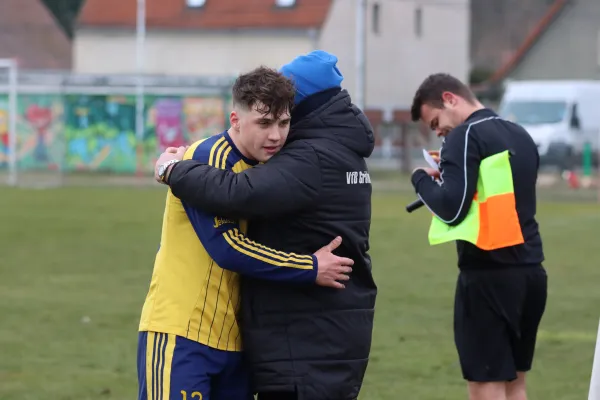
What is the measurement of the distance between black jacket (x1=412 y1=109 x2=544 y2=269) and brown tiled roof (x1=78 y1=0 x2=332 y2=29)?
Answer: 4229cm

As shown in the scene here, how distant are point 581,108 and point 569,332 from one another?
84.2 feet

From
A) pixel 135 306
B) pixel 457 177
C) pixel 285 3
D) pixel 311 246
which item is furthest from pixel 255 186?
pixel 285 3

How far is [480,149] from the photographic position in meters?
5.65

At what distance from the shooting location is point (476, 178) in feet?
18.5

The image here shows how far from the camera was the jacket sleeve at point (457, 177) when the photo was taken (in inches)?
222

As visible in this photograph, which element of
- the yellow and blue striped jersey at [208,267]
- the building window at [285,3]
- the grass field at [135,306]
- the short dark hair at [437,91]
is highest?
the building window at [285,3]

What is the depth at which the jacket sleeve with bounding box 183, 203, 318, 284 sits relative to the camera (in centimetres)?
412

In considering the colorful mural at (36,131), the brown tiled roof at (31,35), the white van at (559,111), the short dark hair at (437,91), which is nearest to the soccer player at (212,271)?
the short dark hair at (437,91)

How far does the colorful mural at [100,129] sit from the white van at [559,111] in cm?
855

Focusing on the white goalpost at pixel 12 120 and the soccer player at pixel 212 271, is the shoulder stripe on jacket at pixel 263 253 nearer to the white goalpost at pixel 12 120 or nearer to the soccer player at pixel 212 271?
the soccer player at pixel 212 271

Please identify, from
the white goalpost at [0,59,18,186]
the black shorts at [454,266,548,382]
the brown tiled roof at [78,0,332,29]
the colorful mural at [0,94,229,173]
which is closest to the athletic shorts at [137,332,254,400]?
the black shorts at [454,266,548,382]

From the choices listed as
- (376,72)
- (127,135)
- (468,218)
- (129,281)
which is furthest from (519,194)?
(376,72)

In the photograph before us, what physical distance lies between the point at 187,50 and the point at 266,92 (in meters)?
46.7

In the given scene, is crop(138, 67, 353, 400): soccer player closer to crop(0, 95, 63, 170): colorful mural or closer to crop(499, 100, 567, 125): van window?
crop(0, 95, 63, 170): colorful mural
